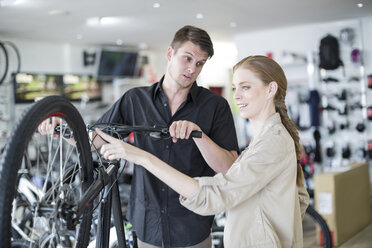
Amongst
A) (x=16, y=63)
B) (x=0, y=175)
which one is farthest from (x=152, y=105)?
(x=16, y=63)

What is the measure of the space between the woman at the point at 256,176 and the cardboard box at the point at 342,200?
2948 millimetres

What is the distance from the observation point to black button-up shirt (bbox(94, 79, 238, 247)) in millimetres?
1805

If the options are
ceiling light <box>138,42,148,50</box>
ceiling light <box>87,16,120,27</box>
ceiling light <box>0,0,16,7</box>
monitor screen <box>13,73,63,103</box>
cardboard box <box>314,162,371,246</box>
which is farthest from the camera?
ceiling light <box>138,42,148,50</box>

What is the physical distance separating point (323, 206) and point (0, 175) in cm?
379

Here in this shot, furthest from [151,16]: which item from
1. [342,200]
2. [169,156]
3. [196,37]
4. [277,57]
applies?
[169,156]

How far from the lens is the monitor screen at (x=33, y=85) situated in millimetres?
7051

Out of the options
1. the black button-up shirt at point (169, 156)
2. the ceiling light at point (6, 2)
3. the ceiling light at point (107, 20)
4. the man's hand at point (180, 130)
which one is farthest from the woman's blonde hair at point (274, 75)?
the ceiling light at point (107, 20)

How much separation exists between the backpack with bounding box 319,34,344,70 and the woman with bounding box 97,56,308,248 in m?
5.13

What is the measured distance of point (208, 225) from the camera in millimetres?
1864

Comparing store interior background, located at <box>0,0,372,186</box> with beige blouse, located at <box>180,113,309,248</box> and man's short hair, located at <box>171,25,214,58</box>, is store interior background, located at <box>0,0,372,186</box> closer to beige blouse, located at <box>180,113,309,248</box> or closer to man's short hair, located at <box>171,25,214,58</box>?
man's short hair, located at <box>171,25,214,58</box>

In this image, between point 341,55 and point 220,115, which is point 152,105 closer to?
point 220,115

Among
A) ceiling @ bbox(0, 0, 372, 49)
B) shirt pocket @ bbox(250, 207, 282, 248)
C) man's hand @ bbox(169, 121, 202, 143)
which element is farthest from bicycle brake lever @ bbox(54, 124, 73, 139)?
ceiling @ bbox(0, 0, 372, 49)

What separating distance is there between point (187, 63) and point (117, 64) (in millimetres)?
6600

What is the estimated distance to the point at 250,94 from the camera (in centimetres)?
141
